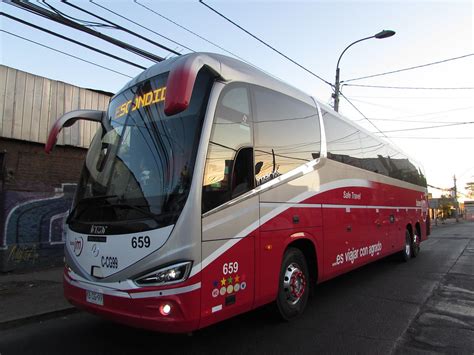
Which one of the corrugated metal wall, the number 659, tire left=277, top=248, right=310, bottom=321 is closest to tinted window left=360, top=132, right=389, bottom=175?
tire left=277, top=248, right=310, bottom=321

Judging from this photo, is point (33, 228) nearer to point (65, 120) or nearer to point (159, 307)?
point (65, 120)

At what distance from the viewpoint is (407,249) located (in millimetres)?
11695

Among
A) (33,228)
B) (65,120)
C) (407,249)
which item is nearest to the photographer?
(65,120)

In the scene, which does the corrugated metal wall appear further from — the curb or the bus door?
the bus door

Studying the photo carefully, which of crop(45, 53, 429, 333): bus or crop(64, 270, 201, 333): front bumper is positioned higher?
crop(45, 53, 429, 333): bus

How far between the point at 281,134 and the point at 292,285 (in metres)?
2.12

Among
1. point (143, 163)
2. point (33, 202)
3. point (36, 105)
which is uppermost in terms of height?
point (36, 105)

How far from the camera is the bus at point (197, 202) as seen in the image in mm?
3834

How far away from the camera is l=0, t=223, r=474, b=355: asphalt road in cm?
454

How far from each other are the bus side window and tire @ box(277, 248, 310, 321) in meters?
1.45

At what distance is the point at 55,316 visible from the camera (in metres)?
6.04

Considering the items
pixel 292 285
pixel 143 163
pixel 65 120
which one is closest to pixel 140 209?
pixel 143 163

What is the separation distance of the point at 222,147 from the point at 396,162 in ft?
26.6

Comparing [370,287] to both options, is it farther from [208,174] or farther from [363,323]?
[208,174]
